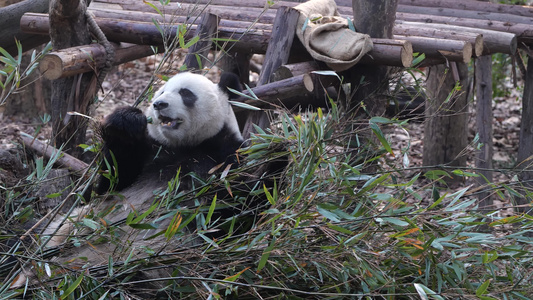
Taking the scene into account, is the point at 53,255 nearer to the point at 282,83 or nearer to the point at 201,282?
the point at 201,282

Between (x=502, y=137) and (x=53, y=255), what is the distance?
6.49 m

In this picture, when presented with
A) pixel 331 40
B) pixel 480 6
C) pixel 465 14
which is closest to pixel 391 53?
pixel 331 40

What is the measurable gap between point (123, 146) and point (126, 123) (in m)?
0.24

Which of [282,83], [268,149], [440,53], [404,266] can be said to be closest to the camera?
[404,266]

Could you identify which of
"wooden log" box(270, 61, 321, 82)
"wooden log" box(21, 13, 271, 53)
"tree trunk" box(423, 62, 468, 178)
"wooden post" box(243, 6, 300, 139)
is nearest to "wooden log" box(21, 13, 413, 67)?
"wooden log" box(21, 13, 271, 53)

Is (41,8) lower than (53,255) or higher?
higher

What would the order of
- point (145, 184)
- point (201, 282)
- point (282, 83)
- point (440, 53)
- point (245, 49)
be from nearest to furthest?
point (201, 282) → point (145, 184) → point (282, 83) → point (440, 53) → point (245, 49)

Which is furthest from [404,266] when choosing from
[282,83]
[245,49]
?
[245,49]

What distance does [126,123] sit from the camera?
2.91 meters

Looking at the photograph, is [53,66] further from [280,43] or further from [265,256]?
[265,256]

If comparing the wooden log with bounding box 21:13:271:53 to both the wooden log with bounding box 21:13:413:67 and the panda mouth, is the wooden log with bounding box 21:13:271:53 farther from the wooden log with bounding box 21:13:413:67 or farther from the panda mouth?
the panda mouth

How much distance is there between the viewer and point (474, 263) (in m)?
2.37

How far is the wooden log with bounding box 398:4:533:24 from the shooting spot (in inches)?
217

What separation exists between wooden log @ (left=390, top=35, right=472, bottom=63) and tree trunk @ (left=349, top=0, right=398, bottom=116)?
24 cm
